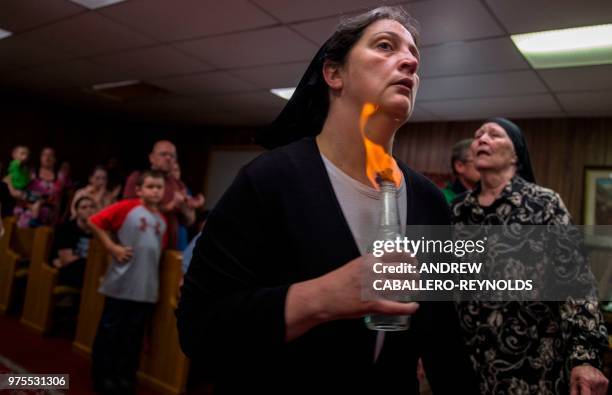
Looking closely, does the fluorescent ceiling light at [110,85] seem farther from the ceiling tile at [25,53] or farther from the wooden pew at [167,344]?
the wooden pew at [167,344]

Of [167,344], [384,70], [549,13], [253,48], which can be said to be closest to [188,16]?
[253,48]

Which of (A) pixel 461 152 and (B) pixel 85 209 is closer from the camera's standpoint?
(A) pixel 461 152

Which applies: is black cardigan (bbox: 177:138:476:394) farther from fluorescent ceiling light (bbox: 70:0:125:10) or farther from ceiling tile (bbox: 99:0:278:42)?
fluorescent ceiling light (bbox: 70:0:125:10)

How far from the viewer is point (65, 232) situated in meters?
4.73

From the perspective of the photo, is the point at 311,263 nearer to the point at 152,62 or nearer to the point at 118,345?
the point at 118,345

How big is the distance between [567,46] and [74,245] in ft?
15.7

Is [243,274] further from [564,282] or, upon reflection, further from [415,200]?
[564,282]

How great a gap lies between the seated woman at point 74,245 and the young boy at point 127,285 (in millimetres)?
1493

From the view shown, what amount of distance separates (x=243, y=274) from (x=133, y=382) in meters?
2.75

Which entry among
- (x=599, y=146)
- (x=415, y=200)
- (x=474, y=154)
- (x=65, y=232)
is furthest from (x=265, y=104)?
(x=415, y=200)

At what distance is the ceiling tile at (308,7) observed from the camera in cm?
328

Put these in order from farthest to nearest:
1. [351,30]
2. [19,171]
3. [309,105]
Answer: [19,171], [309,105], [351,30]

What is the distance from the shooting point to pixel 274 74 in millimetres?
5152

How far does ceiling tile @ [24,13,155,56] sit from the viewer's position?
14.2ft
